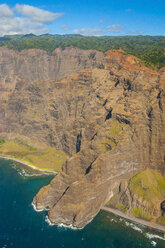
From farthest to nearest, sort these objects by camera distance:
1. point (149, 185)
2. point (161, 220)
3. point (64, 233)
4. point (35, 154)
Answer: point (35, 154), point (149, 185), point (161, 220), point (64, 233)

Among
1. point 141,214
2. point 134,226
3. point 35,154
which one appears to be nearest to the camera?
point 134,226

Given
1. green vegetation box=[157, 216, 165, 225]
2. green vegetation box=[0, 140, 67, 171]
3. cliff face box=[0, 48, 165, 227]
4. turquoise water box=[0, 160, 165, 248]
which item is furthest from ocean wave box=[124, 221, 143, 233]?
green vegetation box=[0, 140, 67, 171]

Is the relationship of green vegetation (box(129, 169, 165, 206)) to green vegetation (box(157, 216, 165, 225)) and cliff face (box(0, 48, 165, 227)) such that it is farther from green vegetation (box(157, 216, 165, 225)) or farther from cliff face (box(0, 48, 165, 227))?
green vegetation (box(157, 216, 165, 225))

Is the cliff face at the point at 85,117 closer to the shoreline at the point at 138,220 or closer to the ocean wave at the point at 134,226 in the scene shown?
the shoreline at the point at 138,220

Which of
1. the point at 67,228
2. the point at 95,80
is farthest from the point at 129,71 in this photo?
the point at 67,228

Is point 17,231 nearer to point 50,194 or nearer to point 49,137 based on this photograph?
point 50,194

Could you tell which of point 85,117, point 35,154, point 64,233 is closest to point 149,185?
point 64,233

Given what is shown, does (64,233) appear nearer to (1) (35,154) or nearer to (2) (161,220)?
(2) (161,220)

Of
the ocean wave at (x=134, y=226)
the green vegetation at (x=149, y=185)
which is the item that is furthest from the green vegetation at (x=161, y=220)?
the ocean wave at (x=134, y=226)
